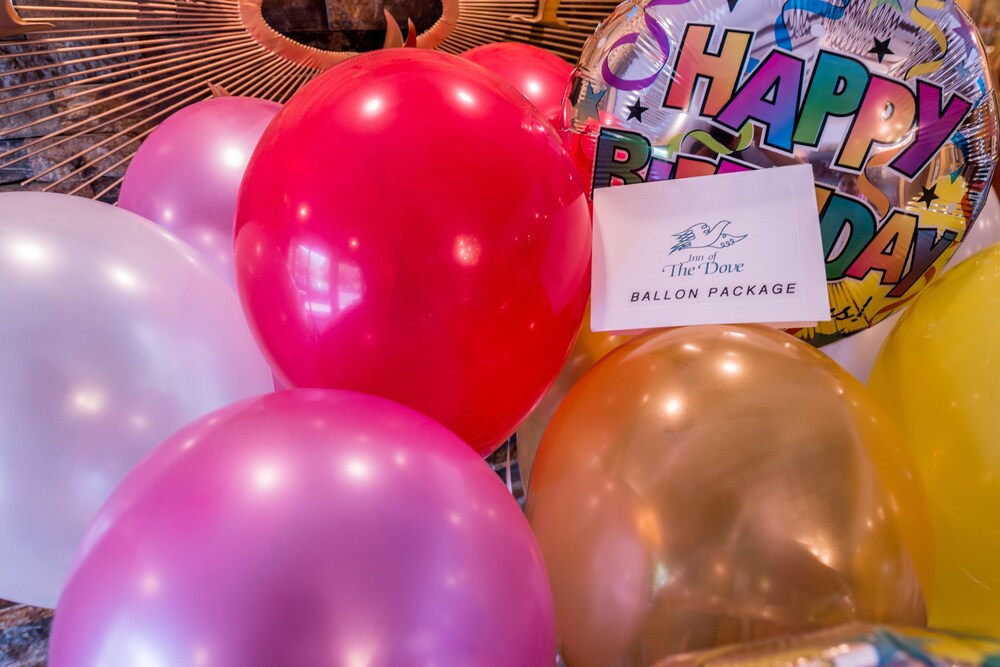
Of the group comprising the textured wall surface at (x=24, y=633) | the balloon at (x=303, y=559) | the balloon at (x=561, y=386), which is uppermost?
the balloon at (x=303, y=559)

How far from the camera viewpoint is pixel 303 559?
420 mm

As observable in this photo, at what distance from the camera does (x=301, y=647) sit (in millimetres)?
395

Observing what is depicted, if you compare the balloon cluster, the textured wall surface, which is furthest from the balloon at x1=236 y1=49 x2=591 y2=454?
the textured wall surface

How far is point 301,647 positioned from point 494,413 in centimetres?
35

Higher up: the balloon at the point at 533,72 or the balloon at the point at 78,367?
the balloon at the point at 533,72

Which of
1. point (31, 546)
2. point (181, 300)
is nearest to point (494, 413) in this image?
point (181, 300)

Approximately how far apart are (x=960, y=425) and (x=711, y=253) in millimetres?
321

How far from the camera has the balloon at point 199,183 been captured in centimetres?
96

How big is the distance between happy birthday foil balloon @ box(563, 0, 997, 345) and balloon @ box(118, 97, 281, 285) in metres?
0.54

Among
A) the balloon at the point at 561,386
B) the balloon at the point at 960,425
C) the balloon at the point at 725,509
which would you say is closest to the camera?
the balloon at the point at 725,509

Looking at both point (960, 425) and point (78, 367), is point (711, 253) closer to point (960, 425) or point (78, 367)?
point (960, 425)

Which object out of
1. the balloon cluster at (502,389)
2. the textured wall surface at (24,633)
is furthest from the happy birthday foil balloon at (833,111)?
the textured wall surface at (24,633)

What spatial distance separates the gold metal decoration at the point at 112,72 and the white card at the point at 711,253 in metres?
0.93

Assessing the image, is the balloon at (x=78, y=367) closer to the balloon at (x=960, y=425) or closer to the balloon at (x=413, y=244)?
the balloon at (x=413, y=244)
